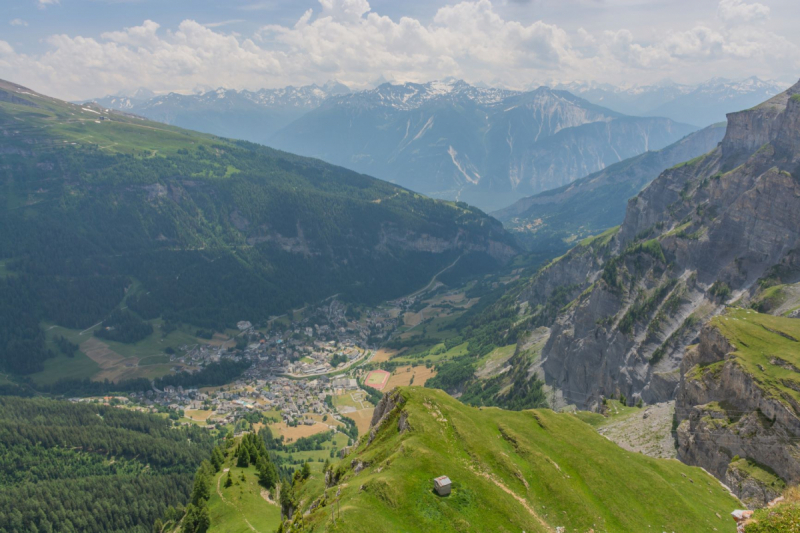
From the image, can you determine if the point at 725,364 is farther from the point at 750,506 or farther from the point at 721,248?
the point at 721,248

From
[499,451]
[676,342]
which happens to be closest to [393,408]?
[499,451]

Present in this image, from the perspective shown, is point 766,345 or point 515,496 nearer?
point 515,496

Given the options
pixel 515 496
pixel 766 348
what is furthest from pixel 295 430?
pixel 766 348

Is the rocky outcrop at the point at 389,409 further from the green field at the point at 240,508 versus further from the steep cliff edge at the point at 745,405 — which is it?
the steep cliff edge at the point at 745,405

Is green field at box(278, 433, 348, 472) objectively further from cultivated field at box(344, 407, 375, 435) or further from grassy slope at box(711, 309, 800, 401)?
grassy slope at box(711, 309, 800, 401)

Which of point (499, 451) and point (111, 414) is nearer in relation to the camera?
point (499, 451)

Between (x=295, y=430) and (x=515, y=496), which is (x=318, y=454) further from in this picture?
(x=515, y=496)
